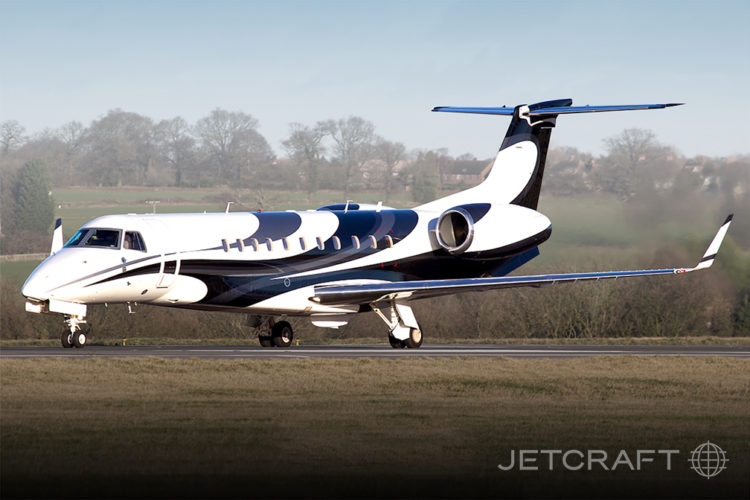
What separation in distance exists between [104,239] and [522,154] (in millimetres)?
16873

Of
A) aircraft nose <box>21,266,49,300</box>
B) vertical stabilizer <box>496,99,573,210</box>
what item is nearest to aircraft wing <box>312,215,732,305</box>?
vertical stabilizer <box>496,99,573,210</box>

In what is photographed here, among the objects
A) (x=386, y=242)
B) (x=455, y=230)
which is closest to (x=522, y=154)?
(x=455, y=230)

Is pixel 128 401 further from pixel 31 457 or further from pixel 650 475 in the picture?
pixel 650 475

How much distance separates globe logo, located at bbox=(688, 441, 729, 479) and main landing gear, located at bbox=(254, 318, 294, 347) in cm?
2347

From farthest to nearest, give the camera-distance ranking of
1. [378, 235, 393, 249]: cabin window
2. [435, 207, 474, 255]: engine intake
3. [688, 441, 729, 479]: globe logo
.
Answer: [435, 207, 474, 255]: engine intake → [378, 235, 393, 249]: cabin window → [688, 441, 729, 479]: globe logo

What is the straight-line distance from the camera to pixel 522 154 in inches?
1613

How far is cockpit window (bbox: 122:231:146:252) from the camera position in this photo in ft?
101

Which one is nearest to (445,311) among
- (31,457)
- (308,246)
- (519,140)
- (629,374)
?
(519,140)

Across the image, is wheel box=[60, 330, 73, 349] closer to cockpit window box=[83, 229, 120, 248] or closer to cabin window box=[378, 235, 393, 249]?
cockpit window box=[83, 229, 120, 248]

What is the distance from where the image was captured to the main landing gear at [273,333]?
36.0 meters

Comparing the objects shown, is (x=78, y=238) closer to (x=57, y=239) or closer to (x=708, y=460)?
(x=57, y=239)

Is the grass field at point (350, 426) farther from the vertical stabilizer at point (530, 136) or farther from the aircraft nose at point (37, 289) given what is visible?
the vertical stabilizer at point (530, 136)

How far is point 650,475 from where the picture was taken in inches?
461

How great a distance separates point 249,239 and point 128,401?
14857 mm
